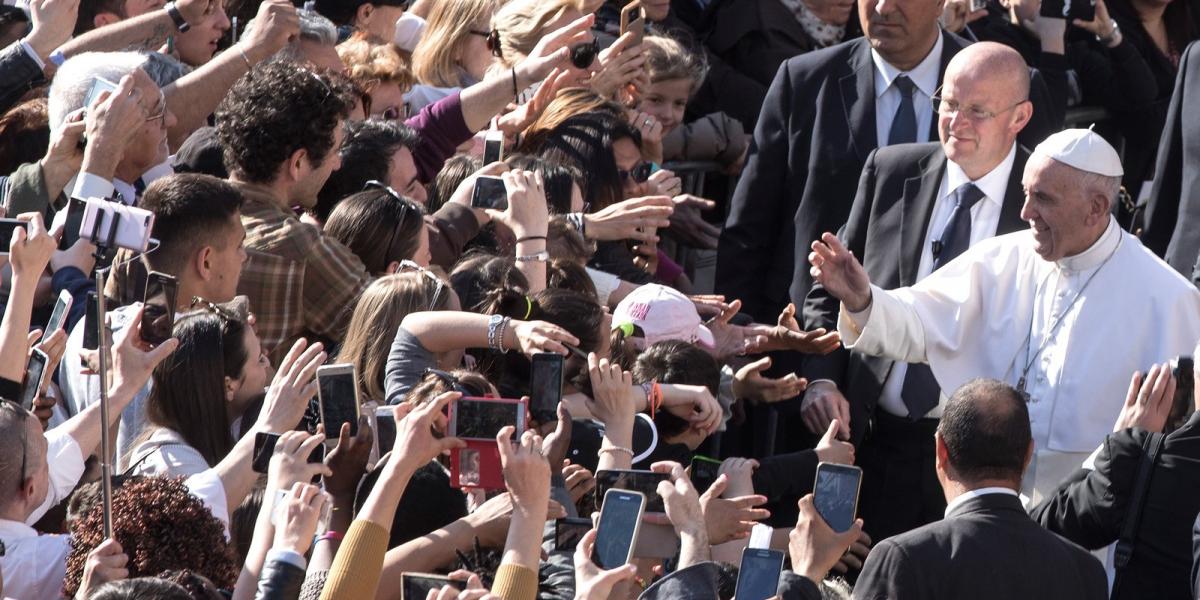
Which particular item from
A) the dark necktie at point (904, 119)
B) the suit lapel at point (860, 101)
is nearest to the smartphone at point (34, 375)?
the suit lapel at point (860, 101)

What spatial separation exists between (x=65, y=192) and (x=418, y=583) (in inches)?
94.5

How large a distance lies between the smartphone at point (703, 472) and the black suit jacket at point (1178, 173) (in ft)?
7.47

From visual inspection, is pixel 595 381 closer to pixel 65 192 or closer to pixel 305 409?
pixel 305 409

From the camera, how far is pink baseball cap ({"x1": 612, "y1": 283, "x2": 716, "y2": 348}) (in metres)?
5.69

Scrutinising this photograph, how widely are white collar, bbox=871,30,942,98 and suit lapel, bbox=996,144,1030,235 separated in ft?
2.27

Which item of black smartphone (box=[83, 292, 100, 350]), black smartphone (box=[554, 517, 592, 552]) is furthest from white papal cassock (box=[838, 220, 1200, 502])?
black smartphone (box=[83, 292, 100, 350])

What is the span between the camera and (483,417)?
4.13m

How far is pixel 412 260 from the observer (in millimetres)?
5602

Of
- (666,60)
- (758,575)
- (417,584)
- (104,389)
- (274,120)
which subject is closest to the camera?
(417,584)

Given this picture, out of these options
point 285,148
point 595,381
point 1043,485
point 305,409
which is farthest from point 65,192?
point 1043,485

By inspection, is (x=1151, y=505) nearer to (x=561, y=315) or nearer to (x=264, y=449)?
(x=561, y=315)

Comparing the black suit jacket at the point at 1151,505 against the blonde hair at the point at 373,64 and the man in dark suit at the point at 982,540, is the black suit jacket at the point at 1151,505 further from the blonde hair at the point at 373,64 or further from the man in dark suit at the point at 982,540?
the blonde hair at the point at 373,64

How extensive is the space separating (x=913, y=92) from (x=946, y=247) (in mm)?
856

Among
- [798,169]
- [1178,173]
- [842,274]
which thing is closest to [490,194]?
[842,274]
